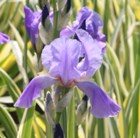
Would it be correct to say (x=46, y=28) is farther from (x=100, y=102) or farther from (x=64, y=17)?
(x=100, y=102)

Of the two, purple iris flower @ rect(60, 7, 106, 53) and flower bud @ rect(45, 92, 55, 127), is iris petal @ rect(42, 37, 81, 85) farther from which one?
purple iris flower @ rect(60, 7, 106, 53)

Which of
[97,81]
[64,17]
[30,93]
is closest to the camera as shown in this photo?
[30,93]

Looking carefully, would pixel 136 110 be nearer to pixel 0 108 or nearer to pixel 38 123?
pixel 38 123

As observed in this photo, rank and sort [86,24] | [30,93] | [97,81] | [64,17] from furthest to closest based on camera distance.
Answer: [97,81]
[86,24]
[64,17]
[30,93]

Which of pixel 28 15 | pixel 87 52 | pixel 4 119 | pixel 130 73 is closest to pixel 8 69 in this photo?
pixel 130 73

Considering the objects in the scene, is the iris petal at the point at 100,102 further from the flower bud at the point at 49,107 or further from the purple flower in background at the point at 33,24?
the purple flower in background at the point at 33,24

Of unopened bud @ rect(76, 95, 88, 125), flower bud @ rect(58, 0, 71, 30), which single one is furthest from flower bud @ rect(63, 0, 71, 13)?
unopened bud @ rect(76, 95, 88, 125)

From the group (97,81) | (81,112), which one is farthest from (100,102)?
(97,81)
